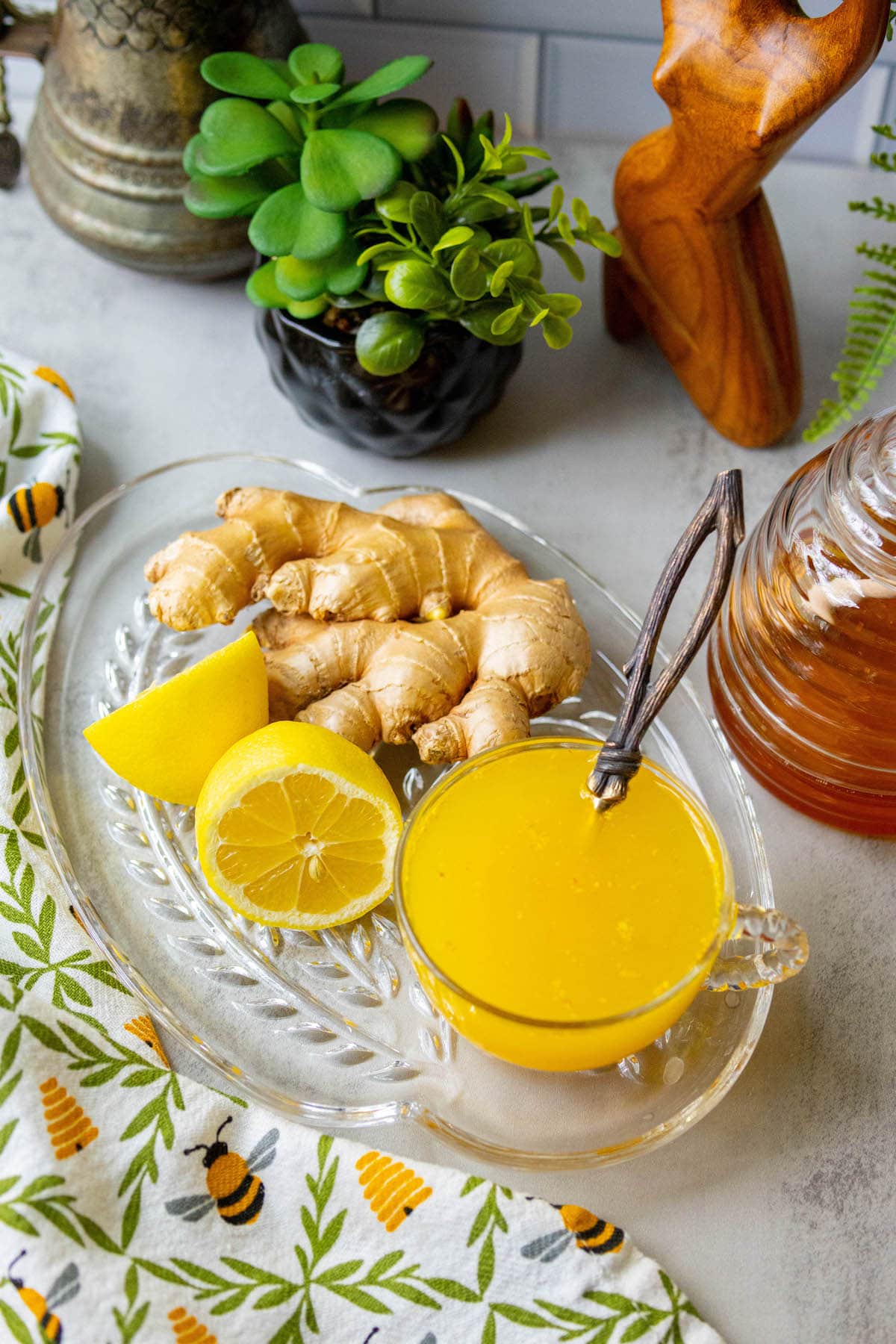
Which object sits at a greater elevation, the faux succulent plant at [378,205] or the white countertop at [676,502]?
the faux succulent plant at [378,205]

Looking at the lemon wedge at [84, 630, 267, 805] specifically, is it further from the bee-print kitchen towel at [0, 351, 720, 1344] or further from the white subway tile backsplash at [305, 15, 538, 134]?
the white subway tile backsplash at [305, 15, 538, 134]

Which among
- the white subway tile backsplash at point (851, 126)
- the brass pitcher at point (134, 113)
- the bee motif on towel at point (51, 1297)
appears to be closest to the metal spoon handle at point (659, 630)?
the bee motif on towel at point (51, 1297)

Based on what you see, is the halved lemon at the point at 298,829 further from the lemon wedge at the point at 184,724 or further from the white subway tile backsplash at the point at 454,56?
the white subway tile backsplash at the point at 454,56

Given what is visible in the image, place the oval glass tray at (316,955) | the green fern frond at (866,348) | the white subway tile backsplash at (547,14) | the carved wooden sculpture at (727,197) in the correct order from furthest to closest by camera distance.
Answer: the white subway tile backsplash at (547,14) < the green fern frond at (866,348) < the carved wooden sculpture at (727,197) < the oval glass tray at (316,955)

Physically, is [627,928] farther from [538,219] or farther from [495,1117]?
[538,219]

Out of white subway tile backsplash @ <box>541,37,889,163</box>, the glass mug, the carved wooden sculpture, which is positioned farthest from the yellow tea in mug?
white subway tile backsplash @ <box>541,37,889,163</box>

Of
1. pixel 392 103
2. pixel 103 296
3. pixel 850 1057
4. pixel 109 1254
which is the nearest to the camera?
pixel 109 1254

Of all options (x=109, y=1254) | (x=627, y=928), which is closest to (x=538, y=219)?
(x=627, y=928)
